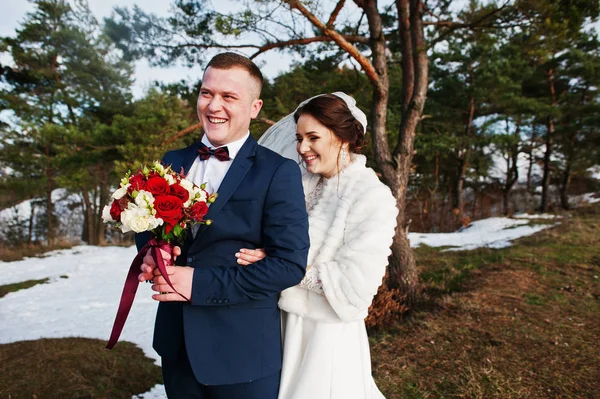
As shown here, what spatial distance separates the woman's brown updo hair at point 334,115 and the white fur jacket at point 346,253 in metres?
0.27

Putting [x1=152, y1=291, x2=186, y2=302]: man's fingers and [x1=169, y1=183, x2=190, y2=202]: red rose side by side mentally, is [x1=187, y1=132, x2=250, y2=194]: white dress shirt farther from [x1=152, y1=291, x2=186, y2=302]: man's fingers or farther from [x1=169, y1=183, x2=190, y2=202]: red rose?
[x1=152, y1=291, x2=186, y2=302]: man's fingers

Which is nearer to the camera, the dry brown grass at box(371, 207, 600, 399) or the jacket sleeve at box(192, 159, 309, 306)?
the jacket sleeve at box(192, 159, 309, 306)

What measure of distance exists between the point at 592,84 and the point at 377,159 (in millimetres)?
17190

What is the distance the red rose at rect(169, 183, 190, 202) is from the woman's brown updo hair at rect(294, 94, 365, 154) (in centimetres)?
103

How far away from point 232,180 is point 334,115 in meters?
0.82

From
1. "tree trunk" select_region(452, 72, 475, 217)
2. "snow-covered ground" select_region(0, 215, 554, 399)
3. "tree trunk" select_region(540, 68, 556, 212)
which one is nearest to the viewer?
"snow-covered ground" select_region(0, 215, 554, 399)

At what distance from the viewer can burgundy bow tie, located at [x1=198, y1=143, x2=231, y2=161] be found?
1.69m

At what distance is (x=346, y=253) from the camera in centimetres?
192

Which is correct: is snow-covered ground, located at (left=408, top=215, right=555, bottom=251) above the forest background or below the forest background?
below

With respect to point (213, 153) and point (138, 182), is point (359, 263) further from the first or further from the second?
point (138, 182)

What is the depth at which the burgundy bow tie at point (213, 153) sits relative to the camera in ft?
5.55

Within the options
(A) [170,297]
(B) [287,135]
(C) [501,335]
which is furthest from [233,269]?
(C) [501,335]

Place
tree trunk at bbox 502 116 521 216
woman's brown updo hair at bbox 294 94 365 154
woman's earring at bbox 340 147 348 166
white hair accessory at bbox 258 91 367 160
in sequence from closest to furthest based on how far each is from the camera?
woman's brown updo hair at bbox 294 94 365 154 < woman's earring at bbox 340 147 348 166 < white hair accessory at bbox 258 91 367 160 < tree trunk at bbox 502 116 521 216

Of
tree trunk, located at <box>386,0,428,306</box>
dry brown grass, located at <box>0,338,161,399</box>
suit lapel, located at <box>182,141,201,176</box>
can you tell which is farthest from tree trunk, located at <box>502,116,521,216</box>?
suit lapel, located at <box>182,141,201,176</box>
